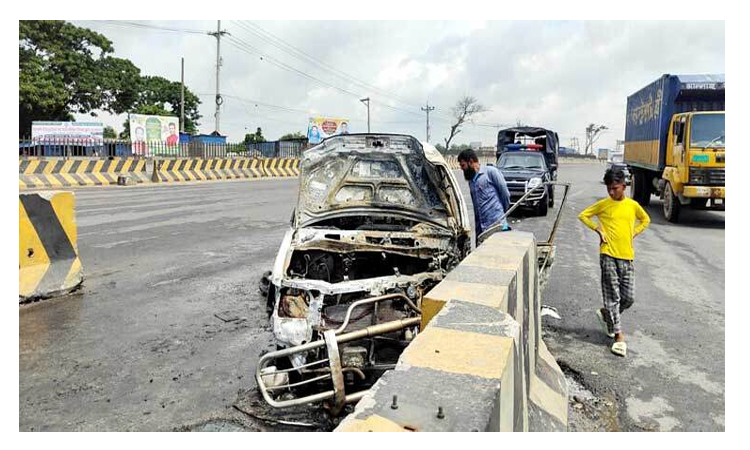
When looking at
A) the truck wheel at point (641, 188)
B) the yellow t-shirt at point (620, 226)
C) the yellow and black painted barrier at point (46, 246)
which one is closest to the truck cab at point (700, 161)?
the truck wheel at point (641, 188)

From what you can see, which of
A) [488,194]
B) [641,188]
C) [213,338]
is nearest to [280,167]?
[641,188]

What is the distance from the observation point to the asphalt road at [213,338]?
12.5 feet

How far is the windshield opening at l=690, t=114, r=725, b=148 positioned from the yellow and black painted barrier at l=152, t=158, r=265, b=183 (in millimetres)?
20121

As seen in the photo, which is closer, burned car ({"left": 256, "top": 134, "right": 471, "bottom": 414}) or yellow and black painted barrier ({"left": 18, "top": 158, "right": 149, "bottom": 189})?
burned car ({"left": 256, "top": 134, "right": 471, "bottom": 414})

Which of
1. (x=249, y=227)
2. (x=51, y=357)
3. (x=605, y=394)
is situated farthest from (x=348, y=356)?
(x=249, y=227)

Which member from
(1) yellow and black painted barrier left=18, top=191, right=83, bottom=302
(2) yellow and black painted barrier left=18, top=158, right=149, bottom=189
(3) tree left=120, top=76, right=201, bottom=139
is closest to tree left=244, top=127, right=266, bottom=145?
(3) tree left=120, top=76, right=201, bottom=139

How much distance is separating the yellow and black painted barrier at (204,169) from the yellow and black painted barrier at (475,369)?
22.6 meters

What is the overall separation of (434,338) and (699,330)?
431 centimetres

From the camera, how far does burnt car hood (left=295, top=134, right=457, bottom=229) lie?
18.5 feet

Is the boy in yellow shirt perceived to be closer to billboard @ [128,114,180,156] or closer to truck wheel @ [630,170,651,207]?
truck wheel @ [630,170,651,207]

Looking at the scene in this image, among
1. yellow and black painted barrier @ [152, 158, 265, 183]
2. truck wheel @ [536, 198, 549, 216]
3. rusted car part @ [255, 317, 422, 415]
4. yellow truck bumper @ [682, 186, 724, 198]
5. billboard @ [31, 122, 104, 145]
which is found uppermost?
billboard @ [31, 122, 104, 145]

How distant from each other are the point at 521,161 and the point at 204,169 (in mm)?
15890

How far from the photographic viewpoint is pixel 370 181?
5.75 m

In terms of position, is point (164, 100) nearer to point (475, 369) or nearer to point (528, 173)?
point (528, 173)
